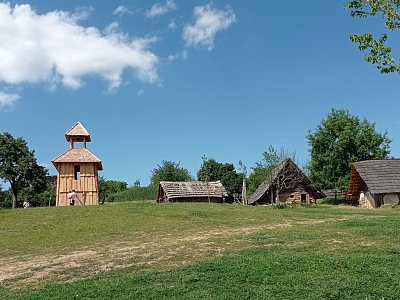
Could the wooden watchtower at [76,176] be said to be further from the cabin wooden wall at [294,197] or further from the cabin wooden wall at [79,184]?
the cabin wooden wall at [294,197]

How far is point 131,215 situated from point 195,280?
1665 centimetres

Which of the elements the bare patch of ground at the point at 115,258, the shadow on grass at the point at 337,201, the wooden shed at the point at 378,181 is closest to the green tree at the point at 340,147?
the shadow on grass at the point at 337,201

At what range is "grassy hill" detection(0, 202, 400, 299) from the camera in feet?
27.8

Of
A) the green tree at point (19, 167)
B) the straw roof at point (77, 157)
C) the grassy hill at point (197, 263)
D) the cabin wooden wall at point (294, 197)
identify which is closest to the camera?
the grassy hill at point (197, 263)

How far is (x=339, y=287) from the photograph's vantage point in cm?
830

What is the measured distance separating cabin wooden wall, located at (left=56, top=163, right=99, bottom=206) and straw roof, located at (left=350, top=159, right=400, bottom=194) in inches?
894

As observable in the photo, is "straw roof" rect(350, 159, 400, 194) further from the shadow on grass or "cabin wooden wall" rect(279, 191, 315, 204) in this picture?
the shadow on grass

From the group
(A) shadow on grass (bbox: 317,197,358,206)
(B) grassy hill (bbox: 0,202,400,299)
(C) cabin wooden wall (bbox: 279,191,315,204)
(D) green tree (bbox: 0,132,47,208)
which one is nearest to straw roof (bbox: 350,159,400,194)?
(C) cabin wooden wall (bbox: 279,191,315,204)

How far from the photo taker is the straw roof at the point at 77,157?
34125 millimetres

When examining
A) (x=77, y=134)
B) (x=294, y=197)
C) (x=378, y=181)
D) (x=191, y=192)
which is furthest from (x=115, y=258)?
(x=294, y=197)

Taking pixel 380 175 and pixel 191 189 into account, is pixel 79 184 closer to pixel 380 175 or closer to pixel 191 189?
pixel 191 189

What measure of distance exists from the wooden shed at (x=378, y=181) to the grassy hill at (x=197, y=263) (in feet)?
67.9

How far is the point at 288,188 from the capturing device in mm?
45344

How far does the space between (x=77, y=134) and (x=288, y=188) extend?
21.9 meters
